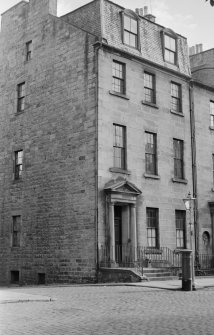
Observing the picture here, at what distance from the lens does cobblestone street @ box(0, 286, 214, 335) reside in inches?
336

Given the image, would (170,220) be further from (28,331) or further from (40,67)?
(28,331)

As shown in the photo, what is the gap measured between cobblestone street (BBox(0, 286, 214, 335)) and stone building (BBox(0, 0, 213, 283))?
7101mm

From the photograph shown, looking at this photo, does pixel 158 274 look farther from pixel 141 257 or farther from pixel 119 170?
pixel 119 170

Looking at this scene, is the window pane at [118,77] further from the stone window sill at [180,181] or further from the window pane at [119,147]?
the stone window sill at [180,181]

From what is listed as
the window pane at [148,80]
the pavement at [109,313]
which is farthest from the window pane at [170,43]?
the pavement at [109,313]

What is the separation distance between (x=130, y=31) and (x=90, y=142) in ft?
21.7

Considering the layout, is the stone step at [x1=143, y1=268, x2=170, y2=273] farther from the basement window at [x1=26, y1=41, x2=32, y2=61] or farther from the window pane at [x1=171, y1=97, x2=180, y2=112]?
the basement window at [x1=26, y1=41, x2=32, y2=61]

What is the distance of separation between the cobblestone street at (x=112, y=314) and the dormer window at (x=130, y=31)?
13.8 meters

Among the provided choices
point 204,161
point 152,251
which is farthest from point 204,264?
point 204,161

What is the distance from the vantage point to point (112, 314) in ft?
34.2

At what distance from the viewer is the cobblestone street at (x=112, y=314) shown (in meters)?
8.55

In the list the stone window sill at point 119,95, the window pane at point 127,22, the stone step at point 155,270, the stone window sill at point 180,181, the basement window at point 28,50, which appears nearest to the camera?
the stone step at point 155,270

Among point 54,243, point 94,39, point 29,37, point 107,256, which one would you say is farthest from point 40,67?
Answer: point 107,256

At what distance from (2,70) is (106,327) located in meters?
22.8
